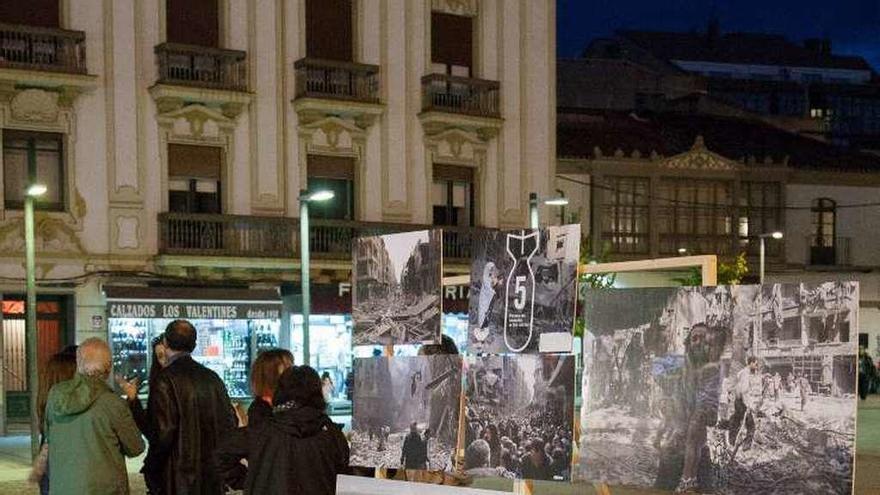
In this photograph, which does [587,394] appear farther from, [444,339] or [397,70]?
[397,70]

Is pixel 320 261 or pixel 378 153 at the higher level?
pixel 378 153

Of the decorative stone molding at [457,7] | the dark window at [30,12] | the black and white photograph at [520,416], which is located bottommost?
the black and white photograph at [520,416]

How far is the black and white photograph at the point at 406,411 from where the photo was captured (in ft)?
31.8

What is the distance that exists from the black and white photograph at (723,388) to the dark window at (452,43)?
23411mm

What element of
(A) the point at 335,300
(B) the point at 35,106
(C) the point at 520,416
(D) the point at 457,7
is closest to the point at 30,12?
(B) the point at 35,106

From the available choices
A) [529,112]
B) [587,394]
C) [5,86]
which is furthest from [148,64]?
[587,394]

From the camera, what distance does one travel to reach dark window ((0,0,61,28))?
26.3 meters

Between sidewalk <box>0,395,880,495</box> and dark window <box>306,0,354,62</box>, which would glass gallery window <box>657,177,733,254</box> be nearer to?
dark window <box>306,0,354,62</box>

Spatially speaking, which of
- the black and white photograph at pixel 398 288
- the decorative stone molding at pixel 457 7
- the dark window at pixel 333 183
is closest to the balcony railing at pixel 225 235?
the dark window at pixel 333 183

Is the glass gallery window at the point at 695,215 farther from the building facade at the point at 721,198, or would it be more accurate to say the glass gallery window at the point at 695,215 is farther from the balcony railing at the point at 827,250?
the balcony railing at the point at 827,250

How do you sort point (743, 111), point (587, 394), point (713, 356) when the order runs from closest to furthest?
1. point (713, 356)
2. point (587, 394)
3. point (743, 111)

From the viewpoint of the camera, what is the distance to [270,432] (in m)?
6.44

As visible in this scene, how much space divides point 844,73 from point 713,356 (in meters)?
58.2

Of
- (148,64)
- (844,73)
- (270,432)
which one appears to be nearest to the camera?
(270,432)
